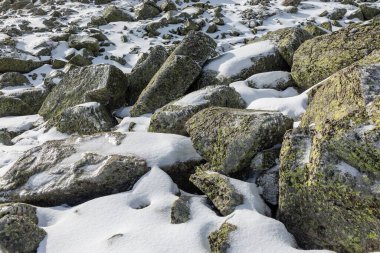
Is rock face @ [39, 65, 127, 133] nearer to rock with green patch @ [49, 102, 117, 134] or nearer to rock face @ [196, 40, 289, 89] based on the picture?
rock with green patch @ [49, 102, 117, 134]

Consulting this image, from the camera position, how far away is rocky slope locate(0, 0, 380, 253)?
5.16 metres

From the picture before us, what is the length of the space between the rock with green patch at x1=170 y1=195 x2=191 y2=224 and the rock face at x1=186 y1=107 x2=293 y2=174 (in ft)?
3.53

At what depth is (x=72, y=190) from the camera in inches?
282

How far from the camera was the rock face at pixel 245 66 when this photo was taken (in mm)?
11453

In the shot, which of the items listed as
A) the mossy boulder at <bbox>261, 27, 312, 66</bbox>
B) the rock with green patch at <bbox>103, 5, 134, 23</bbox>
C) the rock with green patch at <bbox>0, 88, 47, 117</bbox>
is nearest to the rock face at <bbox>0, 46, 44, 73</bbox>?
the rock with green patch at <bbox>0, 88, 47, 117</bbox>

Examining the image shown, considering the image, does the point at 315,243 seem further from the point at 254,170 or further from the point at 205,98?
the point at 205,98

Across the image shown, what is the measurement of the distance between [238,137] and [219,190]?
1130mm

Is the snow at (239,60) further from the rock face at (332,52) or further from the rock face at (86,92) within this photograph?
the rock face at (86,92)

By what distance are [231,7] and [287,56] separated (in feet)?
56.6

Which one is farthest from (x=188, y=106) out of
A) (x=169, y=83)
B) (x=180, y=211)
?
(x=180, y=211)

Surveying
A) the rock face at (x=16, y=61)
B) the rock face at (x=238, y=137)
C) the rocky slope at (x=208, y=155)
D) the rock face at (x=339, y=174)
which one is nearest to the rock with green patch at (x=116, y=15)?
the rock face at (x=16, y=61)

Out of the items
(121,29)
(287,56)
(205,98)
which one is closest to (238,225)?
(205,98)

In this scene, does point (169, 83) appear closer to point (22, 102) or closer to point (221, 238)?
point (221, 238)

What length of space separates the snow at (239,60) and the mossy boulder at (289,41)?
28 cm
